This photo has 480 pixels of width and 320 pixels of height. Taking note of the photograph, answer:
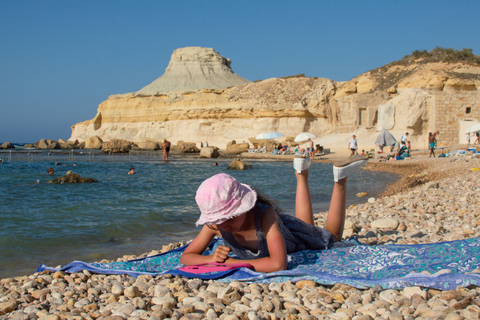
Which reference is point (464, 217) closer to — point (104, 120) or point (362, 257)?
point (362, 257)

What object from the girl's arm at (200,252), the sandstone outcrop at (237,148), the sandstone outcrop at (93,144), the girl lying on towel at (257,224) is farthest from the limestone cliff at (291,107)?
the girl's arm at (200,252)

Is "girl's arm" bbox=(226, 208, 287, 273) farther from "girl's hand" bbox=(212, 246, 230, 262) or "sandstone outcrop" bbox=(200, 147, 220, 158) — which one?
"sandstone outcrop" bbox=(200, 147, 220, 158)

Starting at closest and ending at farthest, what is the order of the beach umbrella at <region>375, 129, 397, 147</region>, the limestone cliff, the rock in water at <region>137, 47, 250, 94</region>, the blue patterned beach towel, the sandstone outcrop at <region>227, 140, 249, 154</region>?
1. the blue patterned beach towel
2. the beach umbrella at <region>375, 129, 397, 147</region>
3. the limestone cliff
4. the sandstone outcrop at <region>227, 140, 249, 154</region>
5. the rock in water at <region>137, 47, 250, 94</region>

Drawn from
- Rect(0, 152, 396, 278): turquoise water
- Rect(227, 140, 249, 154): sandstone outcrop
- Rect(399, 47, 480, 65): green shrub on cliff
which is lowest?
Rect(0, 152, 396, 278): turquoise water

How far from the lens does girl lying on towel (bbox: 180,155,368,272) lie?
2.59 metres

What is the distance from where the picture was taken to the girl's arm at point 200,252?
3.02 metres

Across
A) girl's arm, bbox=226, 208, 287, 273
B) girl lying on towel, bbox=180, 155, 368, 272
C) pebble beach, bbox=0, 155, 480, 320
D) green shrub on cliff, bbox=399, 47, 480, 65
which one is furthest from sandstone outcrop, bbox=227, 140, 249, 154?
girl's arm, bbox=226, 208, 287, 273

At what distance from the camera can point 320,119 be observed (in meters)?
39.5

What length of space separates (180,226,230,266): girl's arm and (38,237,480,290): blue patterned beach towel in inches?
5.1

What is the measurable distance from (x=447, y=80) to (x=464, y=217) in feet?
82.5

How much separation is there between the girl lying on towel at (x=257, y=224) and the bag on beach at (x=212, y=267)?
0.03 m

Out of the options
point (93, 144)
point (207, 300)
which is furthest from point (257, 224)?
point (93, 144)

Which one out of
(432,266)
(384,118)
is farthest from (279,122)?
(432,266)

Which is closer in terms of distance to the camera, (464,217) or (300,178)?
(300,178)
